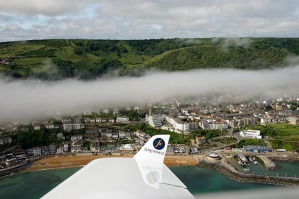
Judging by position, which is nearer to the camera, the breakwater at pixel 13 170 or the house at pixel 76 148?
the breakwater at pixel 13 170

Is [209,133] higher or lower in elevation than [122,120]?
lower

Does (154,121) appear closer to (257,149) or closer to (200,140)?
(200,140)

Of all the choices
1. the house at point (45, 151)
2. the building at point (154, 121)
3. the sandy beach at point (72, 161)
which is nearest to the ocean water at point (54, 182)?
the sandy beach at point (72, 161)

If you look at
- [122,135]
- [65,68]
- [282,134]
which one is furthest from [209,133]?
[65,68]

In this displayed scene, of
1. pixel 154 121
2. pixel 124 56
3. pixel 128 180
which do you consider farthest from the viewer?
pixel 124 56

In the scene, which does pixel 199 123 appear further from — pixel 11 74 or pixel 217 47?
pixel 217 47

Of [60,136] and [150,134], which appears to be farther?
[150,134]

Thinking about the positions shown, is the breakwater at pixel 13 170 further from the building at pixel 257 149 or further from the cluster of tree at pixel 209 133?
the building at pixel 257 149

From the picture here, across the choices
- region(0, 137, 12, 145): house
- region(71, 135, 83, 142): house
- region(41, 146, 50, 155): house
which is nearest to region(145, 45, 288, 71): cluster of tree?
region(71, 135, 83, 142): house
